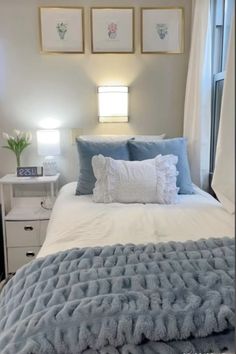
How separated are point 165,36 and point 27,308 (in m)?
2.66

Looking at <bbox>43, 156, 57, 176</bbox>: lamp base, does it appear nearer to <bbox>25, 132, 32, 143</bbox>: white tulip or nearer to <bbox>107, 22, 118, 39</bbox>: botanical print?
<bbox>25, 132, 32, 143</bbox>: white tulip

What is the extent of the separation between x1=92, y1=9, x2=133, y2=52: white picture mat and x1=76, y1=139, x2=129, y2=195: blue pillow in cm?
96

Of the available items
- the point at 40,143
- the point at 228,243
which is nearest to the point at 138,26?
the point at 40,143

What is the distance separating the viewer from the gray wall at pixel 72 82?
117 inches

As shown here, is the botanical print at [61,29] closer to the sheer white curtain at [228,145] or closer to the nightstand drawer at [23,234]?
the nightstand drawer at [23,234]

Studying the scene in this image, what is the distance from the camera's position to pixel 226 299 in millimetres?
973

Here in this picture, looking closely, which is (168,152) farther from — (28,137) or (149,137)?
(28,137)

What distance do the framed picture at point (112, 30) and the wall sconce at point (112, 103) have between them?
1.12ft

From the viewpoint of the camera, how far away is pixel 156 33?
3.04 m

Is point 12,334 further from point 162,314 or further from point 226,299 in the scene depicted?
point 226,299

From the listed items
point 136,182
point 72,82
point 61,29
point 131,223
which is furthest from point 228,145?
point 61,29

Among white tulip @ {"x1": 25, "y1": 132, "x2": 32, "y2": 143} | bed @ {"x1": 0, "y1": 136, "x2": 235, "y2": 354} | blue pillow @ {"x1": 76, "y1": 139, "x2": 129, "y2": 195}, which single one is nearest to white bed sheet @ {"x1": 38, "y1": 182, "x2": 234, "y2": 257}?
bed @ {"x1": 0, "y1": 136, "x2": 235, "y2": 354}

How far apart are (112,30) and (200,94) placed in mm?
954

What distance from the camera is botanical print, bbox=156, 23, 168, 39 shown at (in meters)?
3.03
